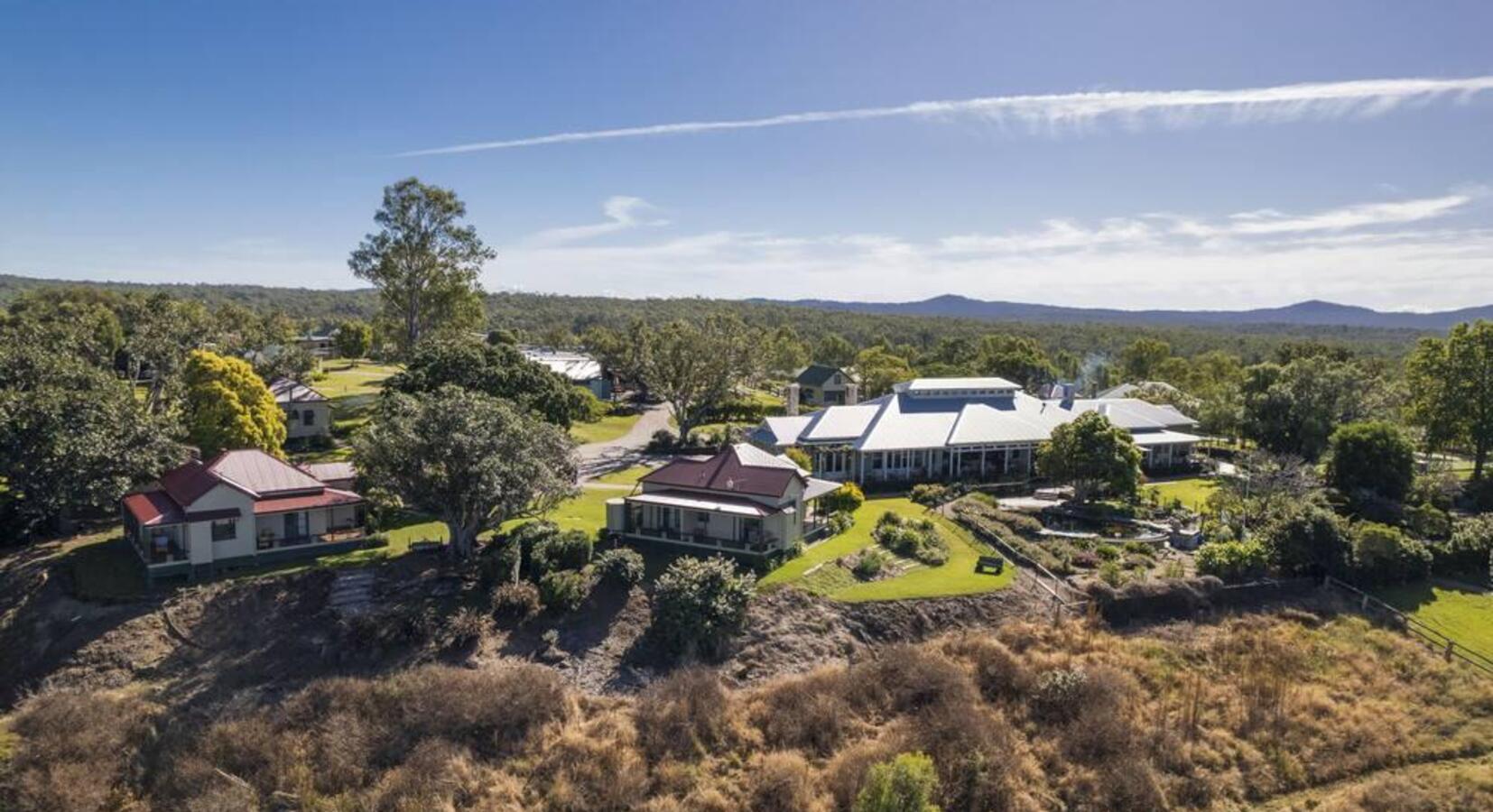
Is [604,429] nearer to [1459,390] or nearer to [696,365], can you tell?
[696,365]

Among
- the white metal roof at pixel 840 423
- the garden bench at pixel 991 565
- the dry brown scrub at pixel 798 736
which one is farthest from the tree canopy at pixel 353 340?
the garden bench at pixel 991 565

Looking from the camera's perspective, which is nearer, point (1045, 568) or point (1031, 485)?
point (1045, 568)

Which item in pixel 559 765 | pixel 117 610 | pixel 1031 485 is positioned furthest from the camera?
pixel 1031 485

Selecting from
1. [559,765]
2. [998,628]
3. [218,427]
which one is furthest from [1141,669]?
[218,427]

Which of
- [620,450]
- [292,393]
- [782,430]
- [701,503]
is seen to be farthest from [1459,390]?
[292,393]

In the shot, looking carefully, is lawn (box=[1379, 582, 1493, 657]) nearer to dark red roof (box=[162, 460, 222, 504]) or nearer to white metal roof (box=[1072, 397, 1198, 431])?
white metal roof (box=[1072, 397, 1198, 431])

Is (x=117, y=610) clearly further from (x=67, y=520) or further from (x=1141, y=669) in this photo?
(x=1141, y=669)
